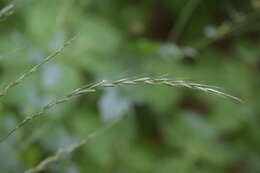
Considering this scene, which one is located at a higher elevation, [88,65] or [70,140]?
[88,65]

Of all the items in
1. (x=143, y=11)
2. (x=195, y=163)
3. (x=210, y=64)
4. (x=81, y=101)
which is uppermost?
(x=143, y=11)

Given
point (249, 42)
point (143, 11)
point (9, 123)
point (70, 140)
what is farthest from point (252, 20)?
point (9, 123)

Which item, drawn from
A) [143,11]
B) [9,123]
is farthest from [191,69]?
[9,123]

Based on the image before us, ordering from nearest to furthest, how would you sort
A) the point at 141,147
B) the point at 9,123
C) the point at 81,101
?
1. the point at 9,123
2. the point at 81,101
3. the point at 141,147

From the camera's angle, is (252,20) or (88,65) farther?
(252,20)

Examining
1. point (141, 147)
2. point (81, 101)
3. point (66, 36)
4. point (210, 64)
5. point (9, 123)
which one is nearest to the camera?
point (9, 123)

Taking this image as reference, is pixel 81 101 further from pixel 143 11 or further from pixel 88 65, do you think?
pixel 143 11
